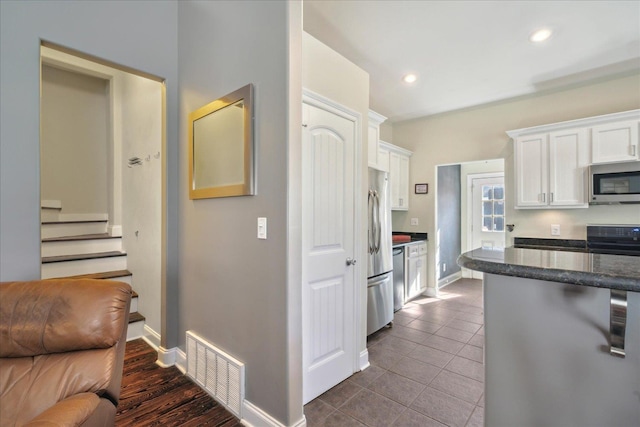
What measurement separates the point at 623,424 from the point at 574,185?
3.37m

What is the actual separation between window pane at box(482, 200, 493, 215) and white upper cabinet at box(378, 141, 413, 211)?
1940 millimetres

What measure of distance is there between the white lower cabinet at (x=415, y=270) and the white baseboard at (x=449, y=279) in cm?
→ 68

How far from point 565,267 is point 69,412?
1742 mm

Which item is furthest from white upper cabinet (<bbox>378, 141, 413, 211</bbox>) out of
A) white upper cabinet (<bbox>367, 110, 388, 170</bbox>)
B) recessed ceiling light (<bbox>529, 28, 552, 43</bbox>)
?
recessed ceiling light (<bbox>529, 28, 552, 43</bbox>)

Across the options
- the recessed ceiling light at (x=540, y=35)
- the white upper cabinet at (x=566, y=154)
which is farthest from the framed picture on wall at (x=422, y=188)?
the recessed ceiling light at (x=540, y=35)

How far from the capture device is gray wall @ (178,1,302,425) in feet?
5.23

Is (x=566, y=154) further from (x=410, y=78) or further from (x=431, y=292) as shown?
(x=431, y=292)

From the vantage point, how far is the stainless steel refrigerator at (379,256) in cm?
292

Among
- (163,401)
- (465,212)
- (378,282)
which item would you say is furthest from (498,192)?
(163,401)

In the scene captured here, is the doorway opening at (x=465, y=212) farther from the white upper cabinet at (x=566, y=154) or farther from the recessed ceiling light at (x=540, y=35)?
the recessed ceiling light at (x=540, y=35)

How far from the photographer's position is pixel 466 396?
2.07 meters

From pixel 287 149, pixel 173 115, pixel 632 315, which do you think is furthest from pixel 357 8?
pixel 632 315

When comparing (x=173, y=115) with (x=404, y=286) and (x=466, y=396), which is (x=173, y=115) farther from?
(x=404, y=286)

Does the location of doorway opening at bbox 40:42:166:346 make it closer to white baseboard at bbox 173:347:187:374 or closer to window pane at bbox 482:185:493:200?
white baseboard at bbox 173:347:187:374
